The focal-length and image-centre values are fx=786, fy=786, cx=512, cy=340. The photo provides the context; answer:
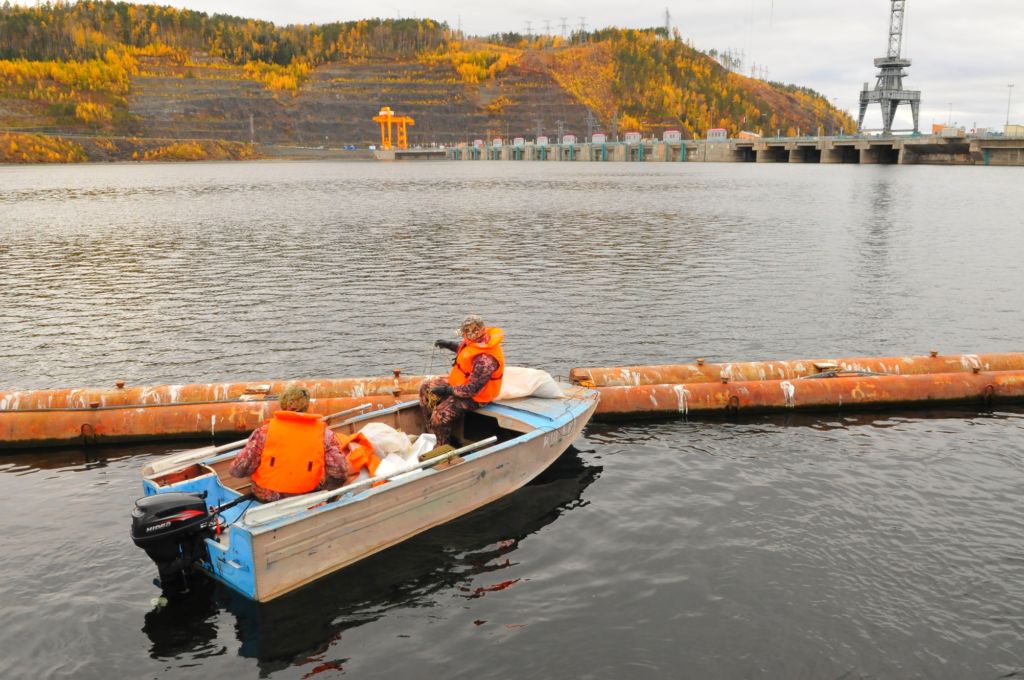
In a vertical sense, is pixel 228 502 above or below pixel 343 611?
above

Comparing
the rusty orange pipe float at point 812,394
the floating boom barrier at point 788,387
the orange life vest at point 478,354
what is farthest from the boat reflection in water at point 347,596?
the floating boom barrier at point 788,387

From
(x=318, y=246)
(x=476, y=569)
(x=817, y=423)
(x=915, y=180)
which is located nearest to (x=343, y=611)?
(x=476, y=569)

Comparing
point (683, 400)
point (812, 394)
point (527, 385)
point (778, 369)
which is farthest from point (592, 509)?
point (778, 369)

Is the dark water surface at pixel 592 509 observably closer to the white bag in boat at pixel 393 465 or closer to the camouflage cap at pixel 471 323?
the white bag in boat at pixel 393 465

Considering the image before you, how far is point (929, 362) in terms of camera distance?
1855 cm

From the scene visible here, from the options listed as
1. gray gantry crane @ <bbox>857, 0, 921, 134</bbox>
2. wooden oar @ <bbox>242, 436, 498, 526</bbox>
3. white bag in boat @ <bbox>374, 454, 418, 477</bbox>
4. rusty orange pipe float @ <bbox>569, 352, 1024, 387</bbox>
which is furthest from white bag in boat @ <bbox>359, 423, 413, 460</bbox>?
gray gantry crane @ <bbox>857, 0, 921, 134</bbox>

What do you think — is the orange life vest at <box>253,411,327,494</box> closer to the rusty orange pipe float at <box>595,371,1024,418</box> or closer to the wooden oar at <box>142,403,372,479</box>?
the wooden oar at <box>142,403,372,479</box>

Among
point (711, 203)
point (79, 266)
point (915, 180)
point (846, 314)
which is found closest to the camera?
point (846, 314)

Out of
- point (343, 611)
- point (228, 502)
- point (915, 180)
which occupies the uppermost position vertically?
point (915, 180)

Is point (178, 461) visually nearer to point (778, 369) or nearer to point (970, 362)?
point (778, 369)

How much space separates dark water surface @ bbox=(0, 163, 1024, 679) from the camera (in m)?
9.47

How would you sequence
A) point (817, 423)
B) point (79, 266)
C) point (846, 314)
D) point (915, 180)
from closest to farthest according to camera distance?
point (817, 423)
point (846, 314)
point (79, 266)
point (915, 180)

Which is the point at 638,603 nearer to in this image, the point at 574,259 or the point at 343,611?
the point at 343,611

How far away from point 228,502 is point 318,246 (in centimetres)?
3631
